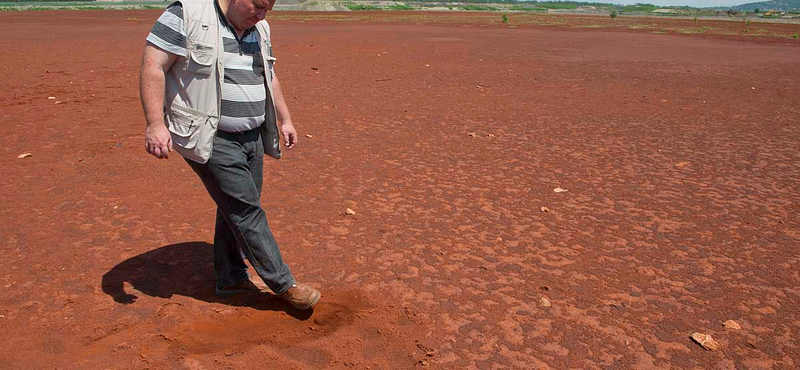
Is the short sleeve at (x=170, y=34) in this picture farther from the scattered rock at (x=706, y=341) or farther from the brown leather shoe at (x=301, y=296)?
the scattered rock at (x=706, y=341)

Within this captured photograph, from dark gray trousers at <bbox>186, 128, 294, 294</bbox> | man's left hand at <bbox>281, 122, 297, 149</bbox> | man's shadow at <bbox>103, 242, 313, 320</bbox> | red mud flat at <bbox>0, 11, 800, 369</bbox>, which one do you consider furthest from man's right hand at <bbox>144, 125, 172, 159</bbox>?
man's shadow at <bbox>103, 242, 313, 320</bbox>

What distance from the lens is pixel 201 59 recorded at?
3008 millimetres

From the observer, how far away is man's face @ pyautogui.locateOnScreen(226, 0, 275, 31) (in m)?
3.02

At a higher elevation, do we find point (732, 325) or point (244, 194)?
point (244, 194)

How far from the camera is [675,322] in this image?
3.63 m

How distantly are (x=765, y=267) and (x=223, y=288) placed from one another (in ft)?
11.7

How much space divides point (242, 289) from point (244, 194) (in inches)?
31.0

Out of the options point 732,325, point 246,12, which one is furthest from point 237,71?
point 732,325

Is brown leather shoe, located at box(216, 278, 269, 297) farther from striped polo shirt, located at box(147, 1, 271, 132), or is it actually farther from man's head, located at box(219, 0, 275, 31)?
man's head, located at box(219, 0, 275, 31)

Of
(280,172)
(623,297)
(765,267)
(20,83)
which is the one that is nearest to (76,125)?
(280,172)

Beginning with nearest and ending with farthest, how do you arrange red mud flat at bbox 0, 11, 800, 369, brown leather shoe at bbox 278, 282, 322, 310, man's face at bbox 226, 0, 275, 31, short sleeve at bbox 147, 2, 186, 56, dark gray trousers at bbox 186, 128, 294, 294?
short sleeve at bbox 147, 2, 186, 56
man's face at bbox 226, 0, 275, 31
dark gray trousers at bbox 186, 128, 294, 294
red mud flat at bbox 0, 11, 800, 369
brown leather shoe at bbox 278, 282, 322, 310

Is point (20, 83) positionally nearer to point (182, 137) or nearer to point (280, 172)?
point (280, 172)

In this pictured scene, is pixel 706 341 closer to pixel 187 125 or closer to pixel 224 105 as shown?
pixel 224 105

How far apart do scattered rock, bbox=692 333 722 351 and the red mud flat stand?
41 mm
